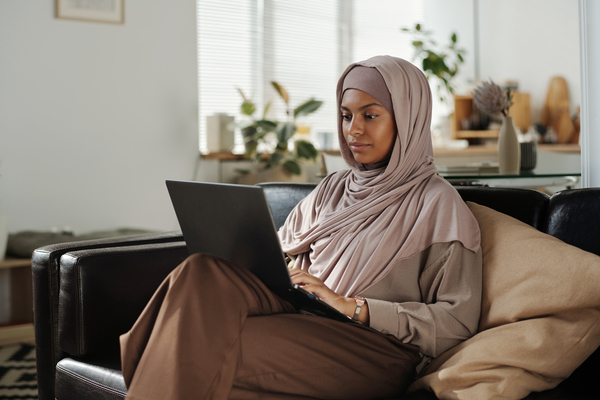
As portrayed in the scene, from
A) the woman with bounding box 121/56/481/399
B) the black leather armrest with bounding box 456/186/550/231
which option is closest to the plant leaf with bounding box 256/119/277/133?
the woman with bounding box 121/56/481/399

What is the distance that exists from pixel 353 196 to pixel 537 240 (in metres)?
0.52

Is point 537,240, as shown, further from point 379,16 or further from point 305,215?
point 379,16

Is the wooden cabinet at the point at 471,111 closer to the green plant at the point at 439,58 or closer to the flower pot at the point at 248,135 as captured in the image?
the green plant at the point at 439,58

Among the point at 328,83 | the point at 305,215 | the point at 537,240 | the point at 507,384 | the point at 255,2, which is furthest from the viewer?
the point at 328,83

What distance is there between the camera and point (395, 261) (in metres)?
1.35

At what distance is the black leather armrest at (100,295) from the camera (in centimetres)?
154

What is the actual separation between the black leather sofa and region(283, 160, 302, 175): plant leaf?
2.15 meters

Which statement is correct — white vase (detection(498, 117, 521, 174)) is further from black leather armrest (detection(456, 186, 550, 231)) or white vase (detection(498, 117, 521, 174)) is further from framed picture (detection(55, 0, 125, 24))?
framed picture (detection(55, 0, 125, 24))

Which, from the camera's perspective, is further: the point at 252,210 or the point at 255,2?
the point at 255,2

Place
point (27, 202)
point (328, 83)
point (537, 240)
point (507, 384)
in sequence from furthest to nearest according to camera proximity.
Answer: point (328, 83) → point (27, 202) → point (537, 240) → point (507, 384)

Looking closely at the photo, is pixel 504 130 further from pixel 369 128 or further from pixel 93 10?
pixel 93 10

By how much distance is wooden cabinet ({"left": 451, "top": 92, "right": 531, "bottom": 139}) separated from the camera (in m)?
5.02

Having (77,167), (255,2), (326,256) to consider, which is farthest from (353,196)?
(255,2)

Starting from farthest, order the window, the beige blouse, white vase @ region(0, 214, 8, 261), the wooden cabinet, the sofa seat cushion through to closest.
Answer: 1. the wooden cabinet
2. the window
3. white vase @ region(0, 214, 8, 261)
4. the sofa seat cushion
5. the beige blouse
